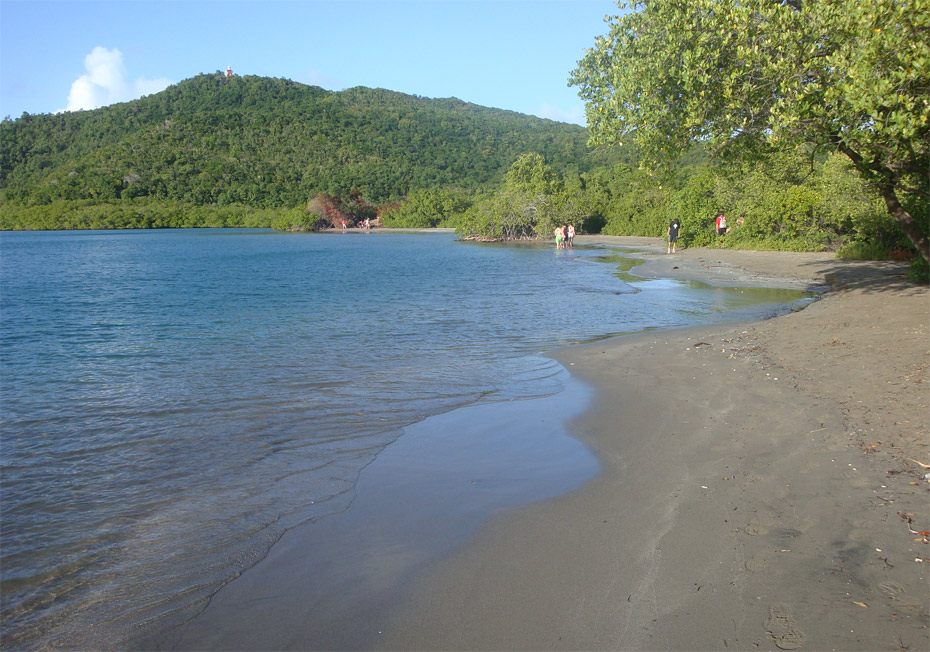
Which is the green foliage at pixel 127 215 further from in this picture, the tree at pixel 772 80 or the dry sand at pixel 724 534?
the dry sand at pixel 724 534

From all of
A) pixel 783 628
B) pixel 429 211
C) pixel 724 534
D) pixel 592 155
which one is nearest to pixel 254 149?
pixel 429 211

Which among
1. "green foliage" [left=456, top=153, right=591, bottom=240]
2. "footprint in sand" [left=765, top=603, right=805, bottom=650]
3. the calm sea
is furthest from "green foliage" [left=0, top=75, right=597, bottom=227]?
"footprint in sand" [left=765, top=603, right=805, bottom=650]

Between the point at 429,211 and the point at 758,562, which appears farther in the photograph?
the point at 429,211

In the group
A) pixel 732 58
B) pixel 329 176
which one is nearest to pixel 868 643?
pixel 732 58

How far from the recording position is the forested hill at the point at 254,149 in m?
135

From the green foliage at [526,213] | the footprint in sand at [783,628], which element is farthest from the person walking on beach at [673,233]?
the footprint in sand at [783,628]

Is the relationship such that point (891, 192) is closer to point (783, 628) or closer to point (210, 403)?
point (783, 628)

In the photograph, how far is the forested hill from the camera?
135250 mm

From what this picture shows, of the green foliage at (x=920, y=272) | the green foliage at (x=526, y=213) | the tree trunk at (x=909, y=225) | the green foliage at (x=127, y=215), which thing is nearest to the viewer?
the tree trunk at (x=909, y=225)

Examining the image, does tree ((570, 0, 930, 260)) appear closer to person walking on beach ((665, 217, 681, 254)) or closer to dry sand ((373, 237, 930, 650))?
dry sand ((373, 237, 930, 650))

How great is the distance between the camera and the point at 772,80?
9.99 m

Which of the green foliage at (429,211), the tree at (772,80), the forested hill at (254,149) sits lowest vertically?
the tree at (772,80)

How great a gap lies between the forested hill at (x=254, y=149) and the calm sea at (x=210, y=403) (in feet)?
336

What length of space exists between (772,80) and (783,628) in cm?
904
